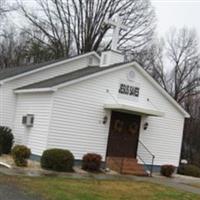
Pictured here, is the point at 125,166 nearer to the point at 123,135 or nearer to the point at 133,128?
the point at 123,135

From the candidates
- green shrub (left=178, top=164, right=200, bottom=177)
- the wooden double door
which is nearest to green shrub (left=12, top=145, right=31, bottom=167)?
the wooden double door

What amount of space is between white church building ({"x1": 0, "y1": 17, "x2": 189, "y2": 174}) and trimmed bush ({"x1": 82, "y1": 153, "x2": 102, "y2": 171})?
3.20 feet

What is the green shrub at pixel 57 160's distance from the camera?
60.6ft

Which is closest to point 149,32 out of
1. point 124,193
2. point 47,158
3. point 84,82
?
point 84,82

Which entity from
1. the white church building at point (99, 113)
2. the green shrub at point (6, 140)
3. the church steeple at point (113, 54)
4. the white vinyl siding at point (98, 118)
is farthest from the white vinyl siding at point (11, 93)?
the white vinyl siding at point (98, 118)

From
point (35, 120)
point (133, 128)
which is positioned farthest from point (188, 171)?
point (35, 120)

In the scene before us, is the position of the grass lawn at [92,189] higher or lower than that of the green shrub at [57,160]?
lower

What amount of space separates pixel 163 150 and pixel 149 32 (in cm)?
2810

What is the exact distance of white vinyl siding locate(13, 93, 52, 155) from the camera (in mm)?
20250

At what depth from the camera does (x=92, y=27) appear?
4797 centimetres

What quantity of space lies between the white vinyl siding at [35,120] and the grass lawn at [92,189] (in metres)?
4.41

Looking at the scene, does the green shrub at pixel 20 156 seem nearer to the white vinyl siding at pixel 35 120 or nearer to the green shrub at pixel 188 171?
the white vinyl siding at pixel 35 120

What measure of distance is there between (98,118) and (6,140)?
4.32 m

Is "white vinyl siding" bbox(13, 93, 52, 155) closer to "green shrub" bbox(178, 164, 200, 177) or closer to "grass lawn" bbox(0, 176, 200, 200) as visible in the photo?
"grass lawn" bbox(0, 176, 200, 200)
